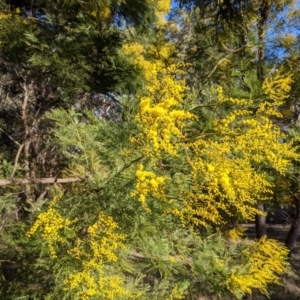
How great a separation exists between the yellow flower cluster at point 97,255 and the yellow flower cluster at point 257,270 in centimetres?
192

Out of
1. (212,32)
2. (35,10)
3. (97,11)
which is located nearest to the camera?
(97,11)

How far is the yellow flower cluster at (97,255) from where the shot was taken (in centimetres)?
320

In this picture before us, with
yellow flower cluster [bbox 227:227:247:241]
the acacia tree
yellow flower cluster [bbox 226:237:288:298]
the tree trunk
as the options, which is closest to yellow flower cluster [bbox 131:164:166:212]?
the acacia tree

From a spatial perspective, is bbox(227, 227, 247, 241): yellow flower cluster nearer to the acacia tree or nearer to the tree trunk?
the tree trunk

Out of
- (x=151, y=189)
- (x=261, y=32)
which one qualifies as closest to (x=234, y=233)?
(x=261, y=32)

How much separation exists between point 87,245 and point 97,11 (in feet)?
9.89

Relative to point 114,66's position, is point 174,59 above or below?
above

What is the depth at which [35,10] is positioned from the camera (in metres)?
5.82

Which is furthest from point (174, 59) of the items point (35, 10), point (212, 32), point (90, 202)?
point (90, 202)

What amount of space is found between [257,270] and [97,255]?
319cm

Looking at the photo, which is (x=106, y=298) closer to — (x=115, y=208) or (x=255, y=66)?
(x=115, y=208)

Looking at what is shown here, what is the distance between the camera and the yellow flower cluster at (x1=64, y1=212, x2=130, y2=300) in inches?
126

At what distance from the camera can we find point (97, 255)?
3240 millimetres

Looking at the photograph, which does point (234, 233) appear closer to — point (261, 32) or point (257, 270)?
point (257, 270)
